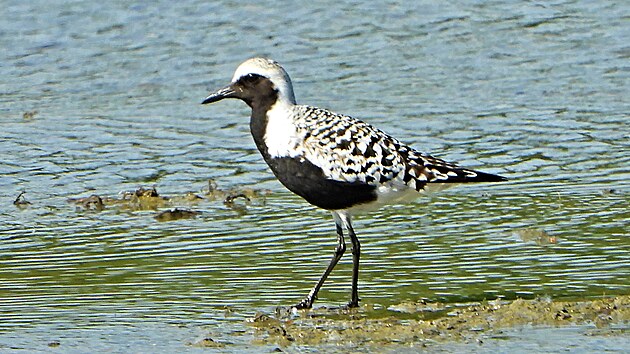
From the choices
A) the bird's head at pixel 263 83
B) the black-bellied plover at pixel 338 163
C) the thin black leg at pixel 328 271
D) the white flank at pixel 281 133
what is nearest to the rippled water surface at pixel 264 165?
the thin black leg at pixel 328 271

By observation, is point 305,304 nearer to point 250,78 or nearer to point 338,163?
point 338,163

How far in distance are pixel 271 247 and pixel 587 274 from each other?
2.06m

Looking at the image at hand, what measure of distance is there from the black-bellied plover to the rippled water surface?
497mm

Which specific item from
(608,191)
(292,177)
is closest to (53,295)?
(292,177)

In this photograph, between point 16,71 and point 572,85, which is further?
point 16,71

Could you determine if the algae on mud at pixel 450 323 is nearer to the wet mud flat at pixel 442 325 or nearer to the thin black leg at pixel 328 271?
the wet mud flat at pixel 442 325

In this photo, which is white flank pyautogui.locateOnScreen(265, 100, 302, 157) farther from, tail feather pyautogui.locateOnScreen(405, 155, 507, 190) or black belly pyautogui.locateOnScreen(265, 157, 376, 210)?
tail feather pyautogui.locateOnScreen(405, 155, 507, 190)

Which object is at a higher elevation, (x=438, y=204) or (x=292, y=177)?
(x=292, y=177)

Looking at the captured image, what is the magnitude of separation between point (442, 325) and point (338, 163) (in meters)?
1.35

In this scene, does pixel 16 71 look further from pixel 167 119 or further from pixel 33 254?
pixel 33 254

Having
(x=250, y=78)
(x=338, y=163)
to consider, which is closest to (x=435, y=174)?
(x=338, y=163)

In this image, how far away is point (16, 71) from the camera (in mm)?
14484

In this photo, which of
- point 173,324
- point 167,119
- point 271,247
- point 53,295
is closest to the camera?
point 173,324

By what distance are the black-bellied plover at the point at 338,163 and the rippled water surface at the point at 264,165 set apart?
50cm
